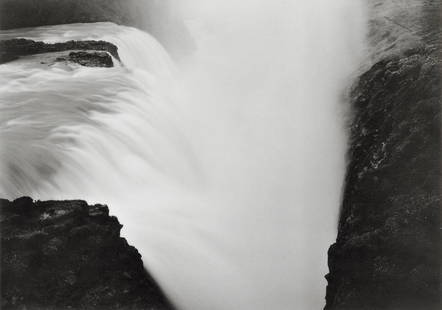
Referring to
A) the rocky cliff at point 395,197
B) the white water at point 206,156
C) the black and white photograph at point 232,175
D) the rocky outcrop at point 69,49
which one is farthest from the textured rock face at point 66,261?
the rocky outcrop at point 69,49

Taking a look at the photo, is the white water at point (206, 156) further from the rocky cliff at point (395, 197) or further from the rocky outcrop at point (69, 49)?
the rocky cliff at point (395, 197)

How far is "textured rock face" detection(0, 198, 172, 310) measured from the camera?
4398mm

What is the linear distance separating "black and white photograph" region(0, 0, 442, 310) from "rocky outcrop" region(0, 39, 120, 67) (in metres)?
0.05

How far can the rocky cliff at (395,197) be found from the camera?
4996mm

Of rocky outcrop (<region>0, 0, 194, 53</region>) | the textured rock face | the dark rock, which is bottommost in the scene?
the textured rock face

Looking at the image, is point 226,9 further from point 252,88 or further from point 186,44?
point 252,88

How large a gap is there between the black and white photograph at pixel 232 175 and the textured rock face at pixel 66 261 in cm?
1

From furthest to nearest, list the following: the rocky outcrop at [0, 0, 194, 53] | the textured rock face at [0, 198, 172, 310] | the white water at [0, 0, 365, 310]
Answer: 1. the rocky outcrop at [0, 0, 194, 53]
2. the white water at [0, 0, 365, 310]
3. the textured rock face at [0, 198, 172, 310]

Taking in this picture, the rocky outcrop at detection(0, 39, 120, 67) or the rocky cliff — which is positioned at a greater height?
the rocky outcrop at detection(0, 39, 120, 67)

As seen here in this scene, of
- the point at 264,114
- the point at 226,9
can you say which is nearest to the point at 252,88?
the point at 264,114

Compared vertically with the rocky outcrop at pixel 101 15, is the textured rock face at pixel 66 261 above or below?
below

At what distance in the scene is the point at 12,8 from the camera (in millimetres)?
16359

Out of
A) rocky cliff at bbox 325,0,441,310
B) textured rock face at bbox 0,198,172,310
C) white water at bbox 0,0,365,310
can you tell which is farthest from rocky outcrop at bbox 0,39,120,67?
textured rock face at bbox 0,198,172,310

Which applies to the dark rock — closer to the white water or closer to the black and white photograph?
the black and white photograph
